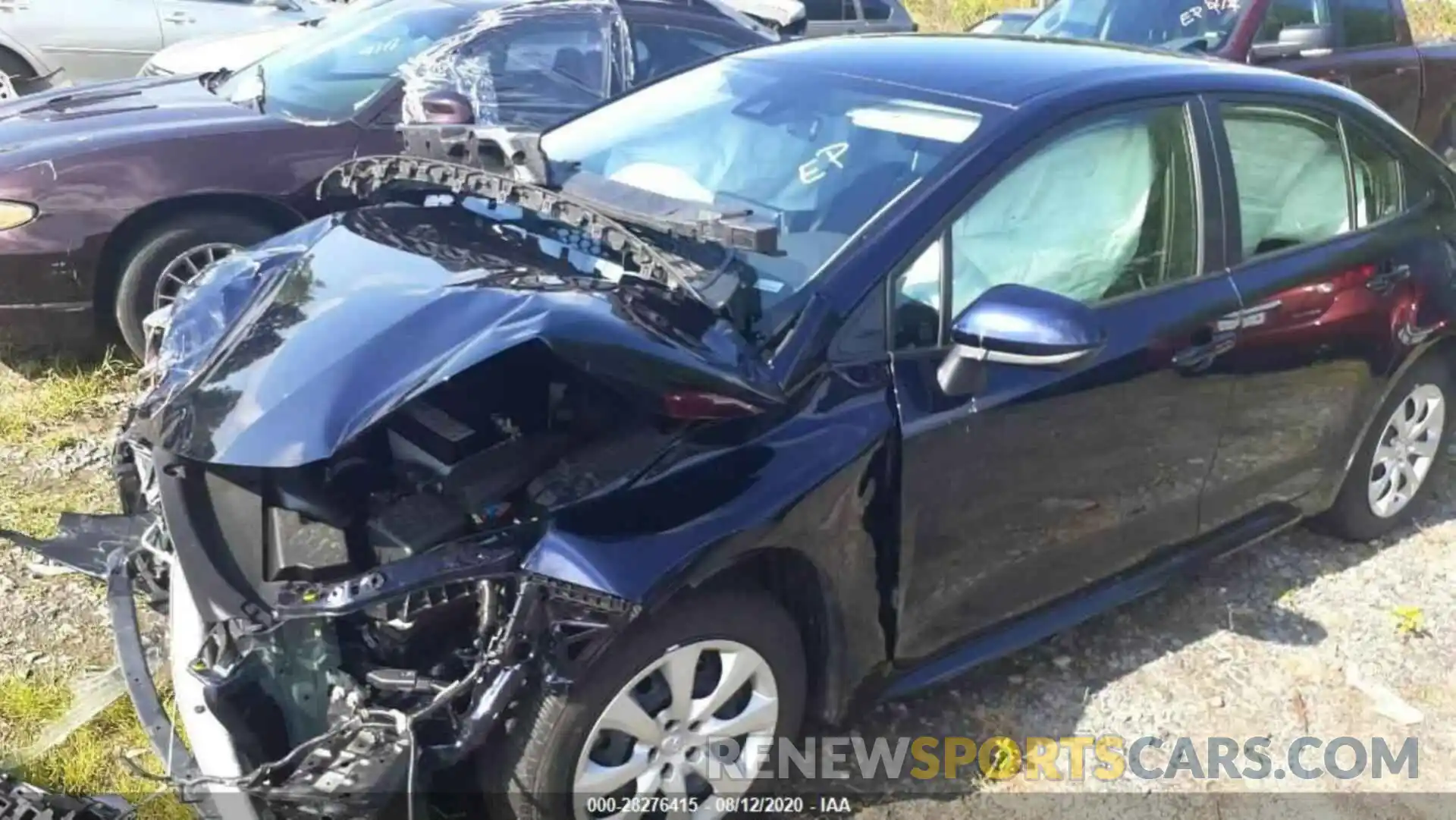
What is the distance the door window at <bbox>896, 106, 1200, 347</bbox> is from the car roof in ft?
0.44

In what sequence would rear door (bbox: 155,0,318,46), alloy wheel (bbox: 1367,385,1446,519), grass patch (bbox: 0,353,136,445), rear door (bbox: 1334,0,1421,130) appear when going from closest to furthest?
alloy wheel (bbox: 1367,385,1446,519)
grass patch (bbox: 0,353,136,445)
rear door (bbox: 1334,0,1421,130)
rear door (bbox: 155,0,318,46)

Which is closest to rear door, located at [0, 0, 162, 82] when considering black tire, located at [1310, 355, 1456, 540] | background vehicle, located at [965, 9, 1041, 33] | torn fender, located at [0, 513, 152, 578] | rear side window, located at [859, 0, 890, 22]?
rear side window, located at [859, 0, 890, 22]

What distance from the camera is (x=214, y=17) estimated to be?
9414mm

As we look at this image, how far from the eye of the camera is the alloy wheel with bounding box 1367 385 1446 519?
13.8ft

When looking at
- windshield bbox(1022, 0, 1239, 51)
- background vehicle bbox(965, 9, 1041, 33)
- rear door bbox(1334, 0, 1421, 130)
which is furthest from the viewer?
background vehicle bbox(965, 9, 1041, 33)

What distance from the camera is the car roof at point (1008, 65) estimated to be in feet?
10.2

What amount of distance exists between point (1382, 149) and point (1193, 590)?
150 cm

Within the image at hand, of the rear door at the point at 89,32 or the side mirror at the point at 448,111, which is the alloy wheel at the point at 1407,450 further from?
the rear door at the point at 89,32

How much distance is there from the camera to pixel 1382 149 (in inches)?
157

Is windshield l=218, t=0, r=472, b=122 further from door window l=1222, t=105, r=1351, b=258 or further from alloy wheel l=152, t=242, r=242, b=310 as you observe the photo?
door window l=1222, t=105, r=1351, b=258

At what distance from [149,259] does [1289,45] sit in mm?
5800

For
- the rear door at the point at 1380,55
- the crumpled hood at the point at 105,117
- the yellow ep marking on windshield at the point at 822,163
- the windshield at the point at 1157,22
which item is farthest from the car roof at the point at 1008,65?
the rear door at the point at 1380,55

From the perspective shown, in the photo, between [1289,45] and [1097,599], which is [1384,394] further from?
[1289,45]

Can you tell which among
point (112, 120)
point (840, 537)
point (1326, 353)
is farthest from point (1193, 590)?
point (112, 120)
